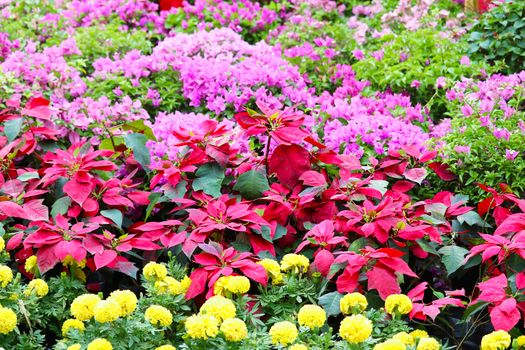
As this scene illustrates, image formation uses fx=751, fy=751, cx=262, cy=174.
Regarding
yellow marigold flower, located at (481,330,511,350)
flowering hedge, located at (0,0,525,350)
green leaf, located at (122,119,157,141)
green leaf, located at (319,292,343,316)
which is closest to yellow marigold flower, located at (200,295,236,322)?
flowering hedge, located at (0,0,525,350)

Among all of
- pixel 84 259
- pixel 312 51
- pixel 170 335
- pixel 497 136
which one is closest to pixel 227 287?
pixel 170 335

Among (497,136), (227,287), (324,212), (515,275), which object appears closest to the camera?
(227,287)

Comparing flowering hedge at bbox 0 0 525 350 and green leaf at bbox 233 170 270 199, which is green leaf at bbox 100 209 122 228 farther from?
green leaf at bbox 233 170 270 199

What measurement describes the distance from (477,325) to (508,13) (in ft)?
6.36

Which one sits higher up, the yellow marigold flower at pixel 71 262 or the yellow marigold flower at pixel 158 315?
the yellow marigold flower at pixel 158 315

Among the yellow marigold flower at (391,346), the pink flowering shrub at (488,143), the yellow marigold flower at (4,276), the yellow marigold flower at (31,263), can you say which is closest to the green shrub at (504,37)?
the pink flowering shrub at (488,143)

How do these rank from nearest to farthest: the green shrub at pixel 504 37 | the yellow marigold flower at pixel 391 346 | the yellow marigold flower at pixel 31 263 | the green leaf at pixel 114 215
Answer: the yellow marigold flower at pixel 391 346 < the yellow marigold flower at pixel 31 263 < the green leaf at pixel 114 215 < the green shrub at pixel 504 37

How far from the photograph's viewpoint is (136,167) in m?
2.70

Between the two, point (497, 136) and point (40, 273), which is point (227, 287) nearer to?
point (40, 273)

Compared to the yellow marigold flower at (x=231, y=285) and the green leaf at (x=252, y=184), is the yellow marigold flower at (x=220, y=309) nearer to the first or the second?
the yellow marigold flower at (x=231, y=285)

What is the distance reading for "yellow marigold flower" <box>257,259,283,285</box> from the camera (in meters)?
2.05

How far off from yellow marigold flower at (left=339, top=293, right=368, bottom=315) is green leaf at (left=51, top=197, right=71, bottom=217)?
3.28 feet

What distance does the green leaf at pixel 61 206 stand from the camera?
94.3 inches

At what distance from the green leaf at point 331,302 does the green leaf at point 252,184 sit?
0.49 metres
